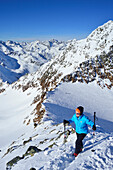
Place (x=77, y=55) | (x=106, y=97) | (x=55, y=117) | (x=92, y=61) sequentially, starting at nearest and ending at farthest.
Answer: (x=55, y=117), (x=106, y=97), (x=92, y=61), (x=77, y=55)

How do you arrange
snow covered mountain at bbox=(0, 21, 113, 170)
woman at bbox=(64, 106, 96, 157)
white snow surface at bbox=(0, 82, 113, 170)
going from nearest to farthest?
white snow surface at bbox=(0, 82, 113, 170)
woman at bbox=(64, 106, 96, 157)
snow covered mountain at bbox=(0, 21, 113, 170)

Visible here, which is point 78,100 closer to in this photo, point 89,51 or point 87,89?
point 87,89

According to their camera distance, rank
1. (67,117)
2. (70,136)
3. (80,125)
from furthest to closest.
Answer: (67,117) < (70,136) < (80,125)

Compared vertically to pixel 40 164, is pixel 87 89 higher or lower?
higher

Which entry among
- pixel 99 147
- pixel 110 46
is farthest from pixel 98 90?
pixel 99 147

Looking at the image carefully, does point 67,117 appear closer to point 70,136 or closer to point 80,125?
point 70,136

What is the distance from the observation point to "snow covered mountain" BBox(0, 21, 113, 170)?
869cm

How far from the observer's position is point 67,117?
32688mm

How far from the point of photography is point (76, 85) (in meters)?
63.1

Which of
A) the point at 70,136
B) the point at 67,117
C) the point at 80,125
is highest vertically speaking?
the point at 80,125

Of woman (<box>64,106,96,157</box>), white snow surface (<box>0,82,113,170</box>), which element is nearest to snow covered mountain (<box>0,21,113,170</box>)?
white snow surface (<box>0,82,113,170</box>)

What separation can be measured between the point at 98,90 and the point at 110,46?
32994 mm

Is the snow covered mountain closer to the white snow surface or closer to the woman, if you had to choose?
the white snow surface

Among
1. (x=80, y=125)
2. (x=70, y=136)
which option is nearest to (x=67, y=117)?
(x=70, y=136)
